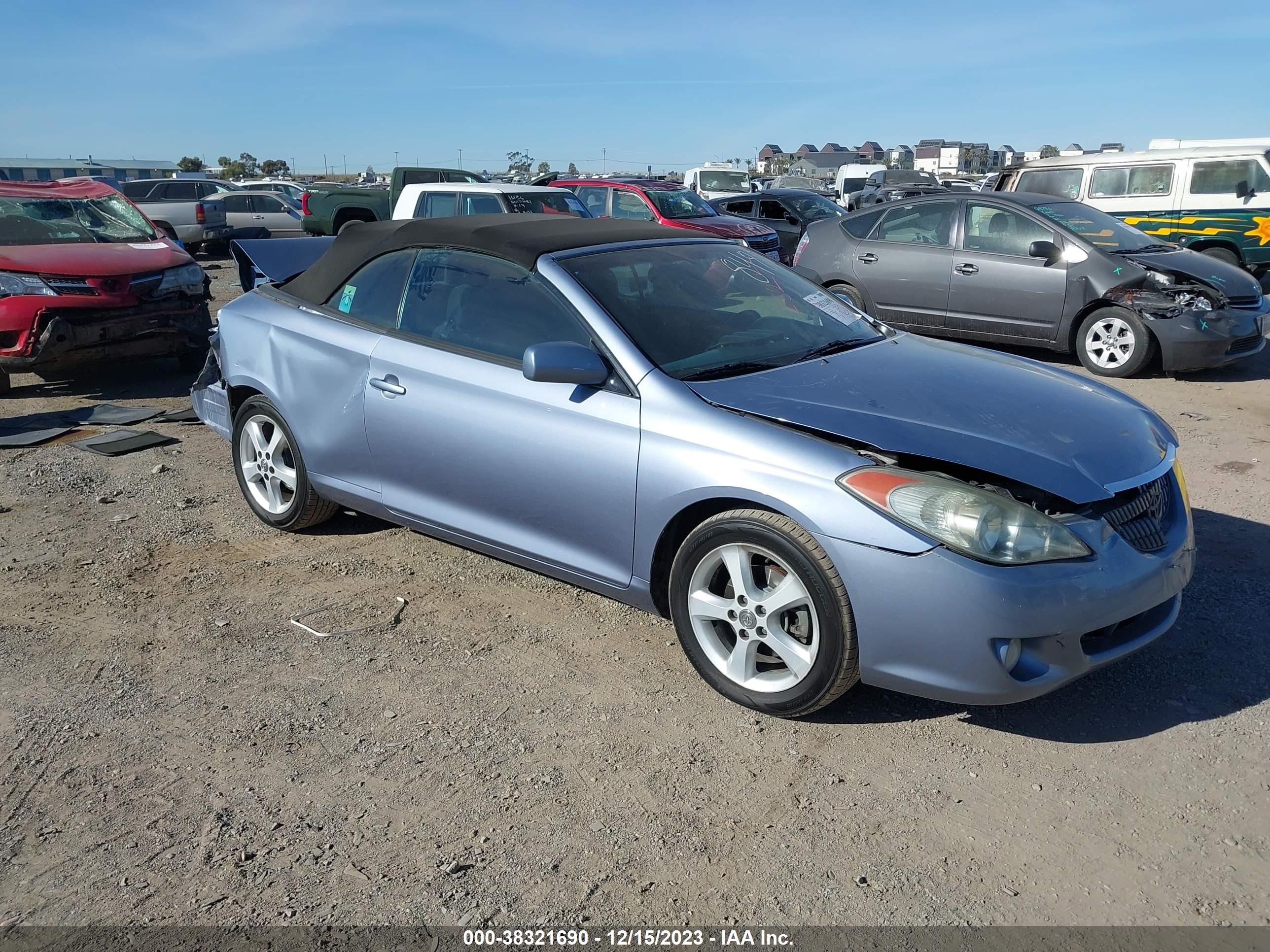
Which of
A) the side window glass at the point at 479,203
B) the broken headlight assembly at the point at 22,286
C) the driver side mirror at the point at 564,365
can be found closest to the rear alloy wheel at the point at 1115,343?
the driver side mirror at the point at 564,365

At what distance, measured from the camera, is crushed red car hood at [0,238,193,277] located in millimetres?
7898

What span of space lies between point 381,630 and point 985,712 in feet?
7.71

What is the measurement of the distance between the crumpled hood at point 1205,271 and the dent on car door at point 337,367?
7188mm

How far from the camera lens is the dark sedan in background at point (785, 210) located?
1852 cm

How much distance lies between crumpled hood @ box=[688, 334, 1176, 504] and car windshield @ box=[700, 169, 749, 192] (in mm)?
26855

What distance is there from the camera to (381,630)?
4.19m

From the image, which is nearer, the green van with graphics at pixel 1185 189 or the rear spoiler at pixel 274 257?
the rear spoiler at pixel 274 257

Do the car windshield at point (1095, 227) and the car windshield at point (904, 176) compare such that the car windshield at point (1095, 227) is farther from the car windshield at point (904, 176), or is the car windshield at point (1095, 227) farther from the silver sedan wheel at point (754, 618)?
the car windshield at point (904, 176)

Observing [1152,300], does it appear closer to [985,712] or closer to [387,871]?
[985,712]

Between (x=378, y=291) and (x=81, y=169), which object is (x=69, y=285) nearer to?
(x=378, y=291)

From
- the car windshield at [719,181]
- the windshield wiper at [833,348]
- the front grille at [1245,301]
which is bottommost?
the front grille at [1245,301]

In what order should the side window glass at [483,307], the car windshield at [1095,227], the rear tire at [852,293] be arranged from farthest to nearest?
the rear tire at [852,293]
the car windshield at [1095,227]
the side window glass at [483,307]

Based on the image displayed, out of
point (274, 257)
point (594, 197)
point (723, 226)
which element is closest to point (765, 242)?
point (723, 226)

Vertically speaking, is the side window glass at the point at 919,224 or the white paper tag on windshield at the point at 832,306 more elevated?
the side window glass at the point at 919,224
